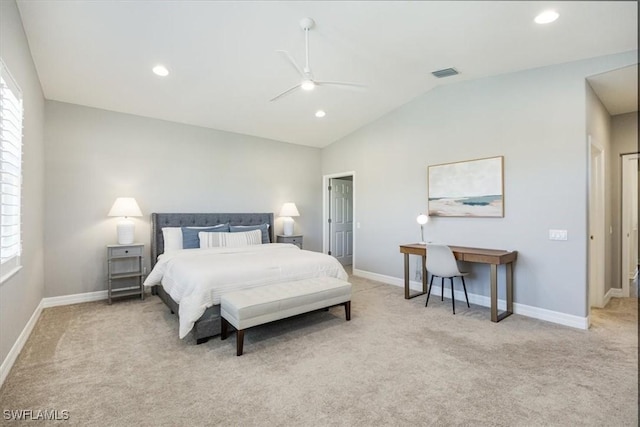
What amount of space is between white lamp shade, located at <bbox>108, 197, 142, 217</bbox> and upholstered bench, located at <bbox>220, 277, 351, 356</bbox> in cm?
223

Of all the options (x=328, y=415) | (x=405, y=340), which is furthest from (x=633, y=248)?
(x=328, y=415)

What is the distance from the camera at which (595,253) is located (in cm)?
409

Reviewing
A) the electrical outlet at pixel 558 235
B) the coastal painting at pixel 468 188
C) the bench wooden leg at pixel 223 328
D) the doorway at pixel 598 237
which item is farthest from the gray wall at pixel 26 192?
the doorway at pixel 598 237

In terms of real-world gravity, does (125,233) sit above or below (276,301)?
above

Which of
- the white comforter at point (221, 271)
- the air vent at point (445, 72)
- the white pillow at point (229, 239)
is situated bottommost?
the white comforter at point (221, 271)

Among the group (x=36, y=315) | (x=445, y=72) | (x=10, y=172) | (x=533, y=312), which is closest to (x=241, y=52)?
(x=10, y=172)

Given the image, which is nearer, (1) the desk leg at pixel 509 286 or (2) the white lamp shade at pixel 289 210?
(1) the desk leg at pixel 509 286

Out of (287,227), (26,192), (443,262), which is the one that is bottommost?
(443,262)

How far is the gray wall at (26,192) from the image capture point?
7.93 ft

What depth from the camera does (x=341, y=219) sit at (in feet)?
23.3

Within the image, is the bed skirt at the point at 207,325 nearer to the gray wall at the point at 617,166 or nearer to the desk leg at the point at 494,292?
the desk leg at the point at 494,292

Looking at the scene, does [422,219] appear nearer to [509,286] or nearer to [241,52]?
[509,286]

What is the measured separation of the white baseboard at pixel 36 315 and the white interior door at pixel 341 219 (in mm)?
4290

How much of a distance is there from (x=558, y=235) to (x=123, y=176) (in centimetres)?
572
